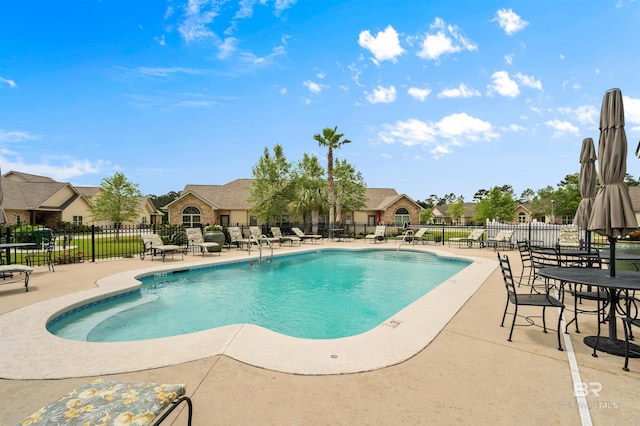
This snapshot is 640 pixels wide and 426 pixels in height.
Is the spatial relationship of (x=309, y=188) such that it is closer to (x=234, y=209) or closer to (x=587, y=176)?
(x=234, y=209)

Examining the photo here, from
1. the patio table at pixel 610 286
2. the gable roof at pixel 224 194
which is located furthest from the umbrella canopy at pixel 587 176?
the gable roof at pixel 224 194

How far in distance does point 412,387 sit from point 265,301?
574 centimetres

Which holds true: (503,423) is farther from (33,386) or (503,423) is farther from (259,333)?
(33,386)

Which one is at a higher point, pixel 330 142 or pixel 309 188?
pixel 330 142

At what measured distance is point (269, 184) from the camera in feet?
92.0

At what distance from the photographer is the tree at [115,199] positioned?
2514 cm

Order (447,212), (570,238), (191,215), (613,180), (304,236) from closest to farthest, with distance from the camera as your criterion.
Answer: (613,180)
(570,238)
(304,236)
(191,215)
(447,212)

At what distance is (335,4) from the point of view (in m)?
13.9

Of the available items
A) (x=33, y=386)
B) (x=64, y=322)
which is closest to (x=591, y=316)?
(x=33, y=386)

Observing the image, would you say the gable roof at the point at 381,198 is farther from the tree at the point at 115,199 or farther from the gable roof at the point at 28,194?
the gable roof at the point at 28,194

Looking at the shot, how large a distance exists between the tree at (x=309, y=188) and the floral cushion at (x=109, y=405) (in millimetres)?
25840

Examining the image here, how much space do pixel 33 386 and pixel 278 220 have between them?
93.7 feet

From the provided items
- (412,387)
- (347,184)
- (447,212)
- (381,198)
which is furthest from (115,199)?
(447,212)

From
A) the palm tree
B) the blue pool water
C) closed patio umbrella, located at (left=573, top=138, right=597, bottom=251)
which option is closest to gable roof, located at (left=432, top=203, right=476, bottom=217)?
the palm tree
